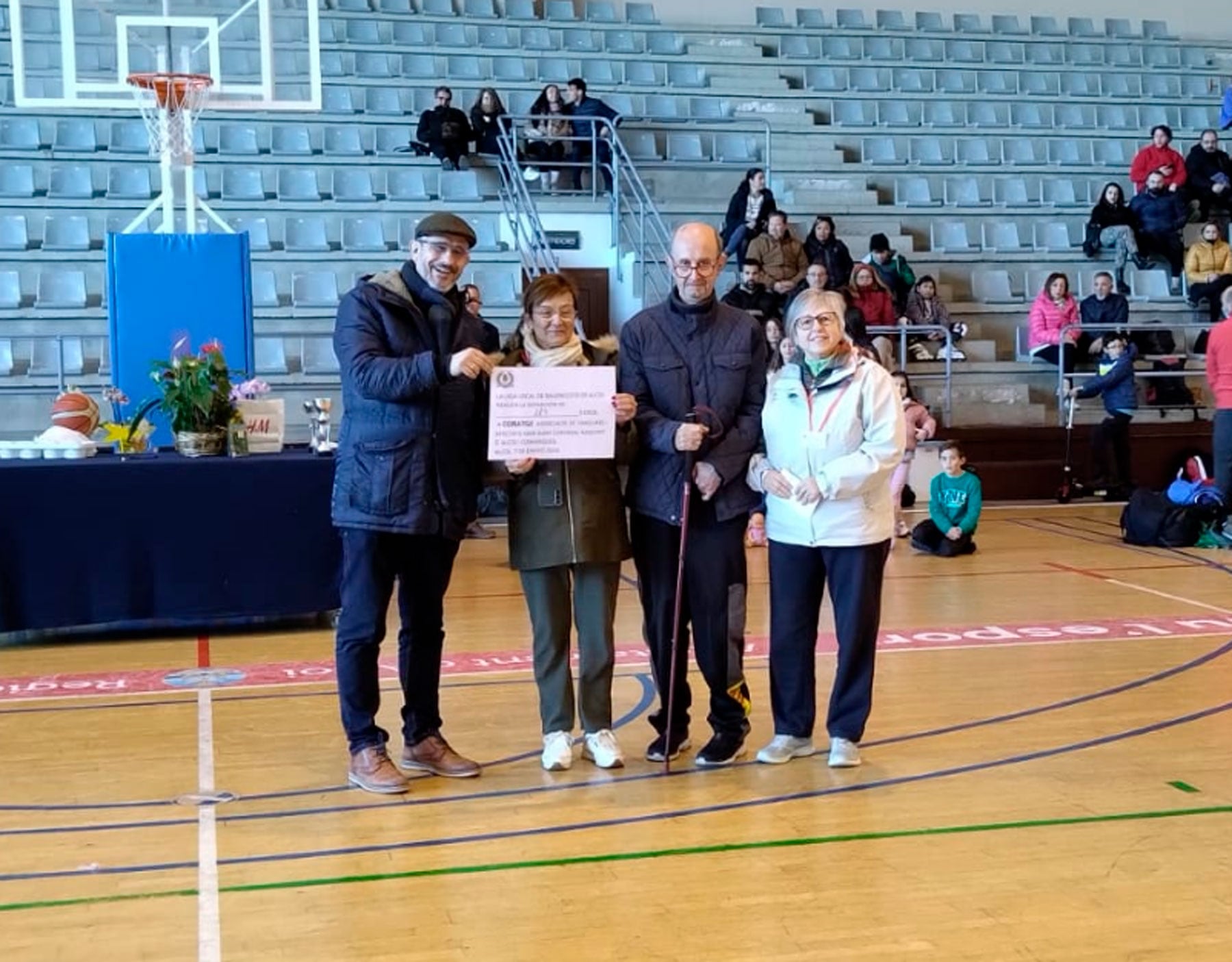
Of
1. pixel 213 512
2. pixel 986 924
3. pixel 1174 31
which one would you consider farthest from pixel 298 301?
pixel 1174 31

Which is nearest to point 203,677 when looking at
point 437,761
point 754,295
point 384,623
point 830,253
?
point 437,761

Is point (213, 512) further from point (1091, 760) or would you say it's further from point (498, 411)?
point (1091, 760)

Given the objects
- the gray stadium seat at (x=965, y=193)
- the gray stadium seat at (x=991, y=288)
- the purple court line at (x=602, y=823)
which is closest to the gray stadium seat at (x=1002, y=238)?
the gray stadium seat at (x=965, y=193)

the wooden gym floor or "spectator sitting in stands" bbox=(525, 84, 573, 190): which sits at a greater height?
"spectator sitting in stands" bbox=(525, 84, 573, 190)

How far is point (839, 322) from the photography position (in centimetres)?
432

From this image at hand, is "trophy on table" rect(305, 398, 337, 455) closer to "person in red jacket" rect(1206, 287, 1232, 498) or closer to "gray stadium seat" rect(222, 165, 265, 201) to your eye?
"person in red jacket" rect(1206, 287, 1232, 498)

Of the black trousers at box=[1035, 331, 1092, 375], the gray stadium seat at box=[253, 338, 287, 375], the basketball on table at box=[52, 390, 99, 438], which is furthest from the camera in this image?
the black trousers at box=[1035, 331, 1092, 375]

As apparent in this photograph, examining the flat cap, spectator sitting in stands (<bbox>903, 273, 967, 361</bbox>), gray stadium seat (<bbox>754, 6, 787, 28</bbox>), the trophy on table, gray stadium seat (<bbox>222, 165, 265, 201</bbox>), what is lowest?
the trophy on table

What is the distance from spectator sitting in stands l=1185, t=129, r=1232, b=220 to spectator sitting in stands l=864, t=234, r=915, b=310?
3.58 m

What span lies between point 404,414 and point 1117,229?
1242 centimetres

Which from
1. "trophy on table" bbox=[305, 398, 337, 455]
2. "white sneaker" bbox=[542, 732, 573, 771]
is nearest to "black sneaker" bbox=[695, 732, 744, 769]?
"white sneaker" bbox=[542, 732, 573, 771]

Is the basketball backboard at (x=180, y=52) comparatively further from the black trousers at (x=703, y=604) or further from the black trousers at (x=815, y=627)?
the black trousers at (x=815, y=627)

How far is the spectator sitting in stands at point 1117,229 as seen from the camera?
48.9 ft

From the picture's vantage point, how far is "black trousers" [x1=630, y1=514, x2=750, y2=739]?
437cm
